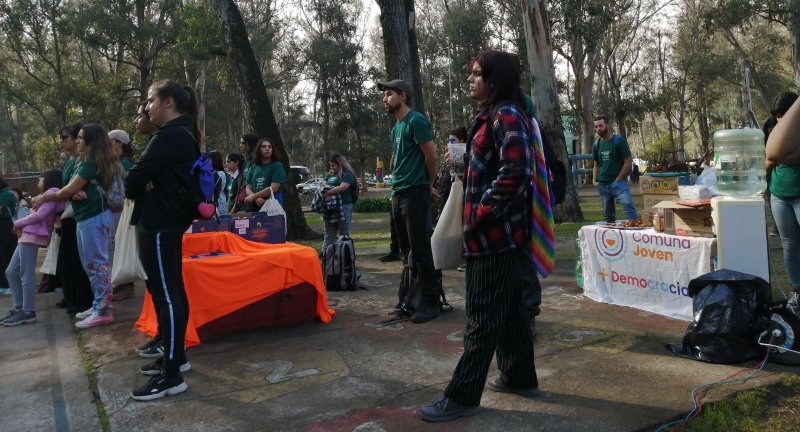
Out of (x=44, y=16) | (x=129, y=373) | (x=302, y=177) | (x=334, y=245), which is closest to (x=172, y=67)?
(x=44, y=16)

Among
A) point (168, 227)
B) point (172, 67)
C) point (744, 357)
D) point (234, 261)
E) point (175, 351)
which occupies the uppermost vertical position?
point (172, 67)

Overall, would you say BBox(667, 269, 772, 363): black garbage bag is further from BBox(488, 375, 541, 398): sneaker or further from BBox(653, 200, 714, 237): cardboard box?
BBox(488, 375, 541, 398): sneaker

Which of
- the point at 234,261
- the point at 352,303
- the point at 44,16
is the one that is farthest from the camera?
the point at 44,16

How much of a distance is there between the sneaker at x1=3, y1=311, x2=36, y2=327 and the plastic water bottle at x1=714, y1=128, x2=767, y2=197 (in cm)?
655

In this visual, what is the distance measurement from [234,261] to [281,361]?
102 cm

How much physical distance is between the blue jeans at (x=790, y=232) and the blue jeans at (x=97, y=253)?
19.5 ft

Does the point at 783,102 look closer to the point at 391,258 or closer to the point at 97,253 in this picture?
the point at 391,258

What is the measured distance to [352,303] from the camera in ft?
19.5

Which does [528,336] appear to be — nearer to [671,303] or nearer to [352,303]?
[671,303]

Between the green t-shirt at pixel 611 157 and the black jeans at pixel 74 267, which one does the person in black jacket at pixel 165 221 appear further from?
the green t-shirt at pixel 611 157

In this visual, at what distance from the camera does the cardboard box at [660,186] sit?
5.85m

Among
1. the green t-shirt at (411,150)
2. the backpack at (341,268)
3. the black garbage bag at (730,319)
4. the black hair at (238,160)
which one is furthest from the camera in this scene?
the black hair at (238,160)

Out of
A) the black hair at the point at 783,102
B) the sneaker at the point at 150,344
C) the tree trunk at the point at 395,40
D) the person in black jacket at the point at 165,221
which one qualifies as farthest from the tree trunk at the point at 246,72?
the black hair at the point at 783,102

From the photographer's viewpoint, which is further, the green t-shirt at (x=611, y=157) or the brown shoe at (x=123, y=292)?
the green t-shirt at (x=611, y=157)
